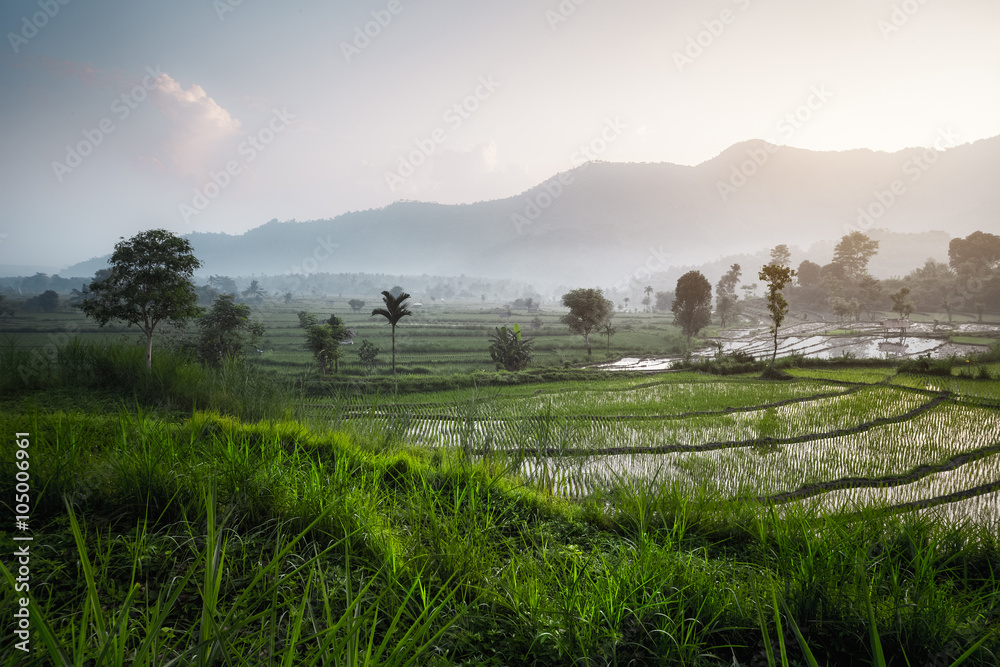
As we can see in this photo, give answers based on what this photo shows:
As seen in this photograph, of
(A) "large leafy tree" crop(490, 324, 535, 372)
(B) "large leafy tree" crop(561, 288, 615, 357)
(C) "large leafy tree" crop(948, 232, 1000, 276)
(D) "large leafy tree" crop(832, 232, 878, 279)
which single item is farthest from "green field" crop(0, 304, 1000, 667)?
(D) "large leafy tree" crop(832, 232, 878, 279)

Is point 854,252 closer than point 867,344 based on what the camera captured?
No

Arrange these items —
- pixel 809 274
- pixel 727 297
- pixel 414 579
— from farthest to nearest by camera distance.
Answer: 1. pixel 809 274
2. pixel 727 297
3. pixel 414 579

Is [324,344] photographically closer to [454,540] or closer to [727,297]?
[454,540]

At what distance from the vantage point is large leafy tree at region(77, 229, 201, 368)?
1208 centimetres

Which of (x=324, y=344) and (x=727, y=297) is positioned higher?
(x=727, y=297)

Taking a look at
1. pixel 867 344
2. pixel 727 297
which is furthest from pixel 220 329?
pixel 727 297

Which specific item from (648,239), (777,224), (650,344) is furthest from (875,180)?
(650,344)

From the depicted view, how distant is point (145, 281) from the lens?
40.5 feet

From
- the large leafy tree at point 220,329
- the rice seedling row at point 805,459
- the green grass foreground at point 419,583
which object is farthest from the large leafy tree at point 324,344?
the green grass foreground at point 419,583

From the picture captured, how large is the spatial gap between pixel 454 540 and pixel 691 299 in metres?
36.2

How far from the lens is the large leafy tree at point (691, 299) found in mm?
33906

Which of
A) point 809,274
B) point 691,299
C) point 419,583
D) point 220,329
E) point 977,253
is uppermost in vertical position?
point 809,274

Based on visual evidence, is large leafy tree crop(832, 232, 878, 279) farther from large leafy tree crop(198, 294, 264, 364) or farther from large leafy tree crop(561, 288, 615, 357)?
large leafy tree crop(198, 294, 264, 364)

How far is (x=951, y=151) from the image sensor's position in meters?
110
